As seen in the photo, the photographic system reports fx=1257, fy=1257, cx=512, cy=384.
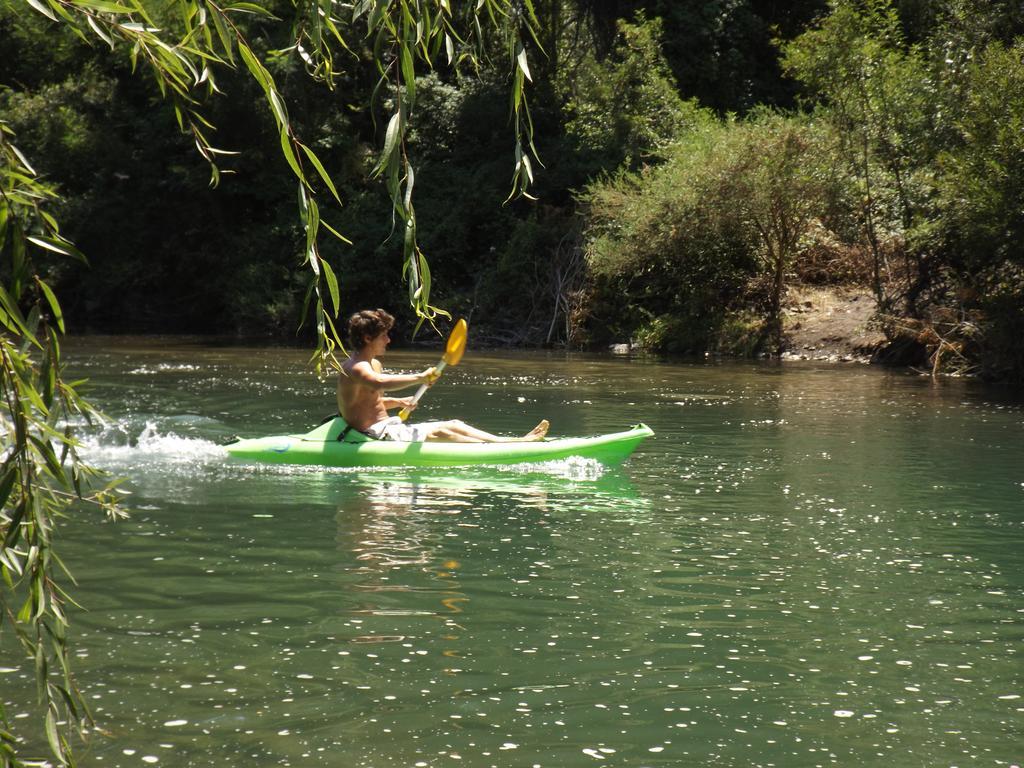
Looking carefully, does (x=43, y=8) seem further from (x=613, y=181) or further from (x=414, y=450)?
(x=613, y=181)

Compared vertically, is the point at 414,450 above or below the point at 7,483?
below

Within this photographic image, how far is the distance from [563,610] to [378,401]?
4642 millimetres

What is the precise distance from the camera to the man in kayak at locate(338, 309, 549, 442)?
9516mm

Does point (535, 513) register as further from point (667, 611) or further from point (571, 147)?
point (571, 147)

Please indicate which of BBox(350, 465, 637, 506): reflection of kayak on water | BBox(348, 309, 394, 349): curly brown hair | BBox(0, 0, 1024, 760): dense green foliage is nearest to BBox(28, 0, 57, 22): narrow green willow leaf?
BBox(350, 465, 637, 506): reflection of kayak on water

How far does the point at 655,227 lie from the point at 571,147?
502 cm

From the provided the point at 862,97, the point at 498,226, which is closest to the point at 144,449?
the point at 862,97

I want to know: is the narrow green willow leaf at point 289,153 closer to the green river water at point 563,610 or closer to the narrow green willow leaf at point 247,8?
the narrow green willow leaf at point 247,8

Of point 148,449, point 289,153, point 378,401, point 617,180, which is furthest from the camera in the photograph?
point 617,180

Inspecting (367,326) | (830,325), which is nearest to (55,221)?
(367,326)

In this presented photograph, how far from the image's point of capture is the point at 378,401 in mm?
9914

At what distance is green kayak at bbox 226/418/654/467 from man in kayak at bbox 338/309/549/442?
127 mm

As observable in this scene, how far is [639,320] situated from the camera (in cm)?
2425

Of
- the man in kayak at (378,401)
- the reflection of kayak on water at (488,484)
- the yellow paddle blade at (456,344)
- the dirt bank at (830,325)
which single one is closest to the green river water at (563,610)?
the reflection of kayak on water at (488,484)
